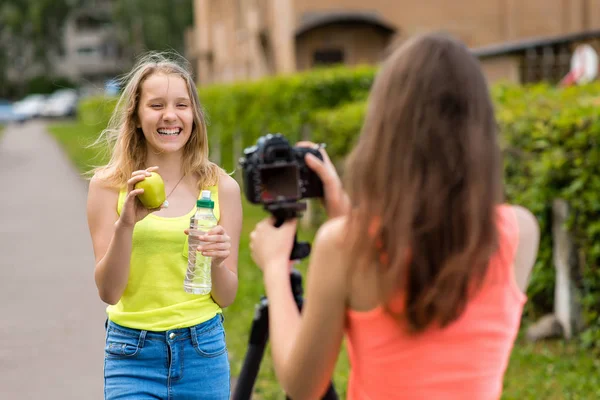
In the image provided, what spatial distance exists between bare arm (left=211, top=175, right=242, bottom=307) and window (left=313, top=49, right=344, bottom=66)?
2288 cm

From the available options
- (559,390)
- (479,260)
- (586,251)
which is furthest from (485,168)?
(586,251)

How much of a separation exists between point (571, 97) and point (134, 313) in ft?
Answer: 16.2

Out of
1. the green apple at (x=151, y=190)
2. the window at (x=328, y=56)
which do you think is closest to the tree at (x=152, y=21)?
the window at (x=328, y=56)

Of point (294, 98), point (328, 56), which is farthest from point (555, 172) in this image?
point (328, 56)

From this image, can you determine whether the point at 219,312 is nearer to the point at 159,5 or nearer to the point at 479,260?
the point at 479,260

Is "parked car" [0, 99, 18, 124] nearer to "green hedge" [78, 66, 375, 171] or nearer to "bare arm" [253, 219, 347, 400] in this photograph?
"green hedge" [78, 66, 375, 171]

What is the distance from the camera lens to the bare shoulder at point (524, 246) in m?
1.85

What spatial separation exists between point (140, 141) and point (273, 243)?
40.0 inches

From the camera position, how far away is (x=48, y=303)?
25.6ft

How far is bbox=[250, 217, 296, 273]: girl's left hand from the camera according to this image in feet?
6.39

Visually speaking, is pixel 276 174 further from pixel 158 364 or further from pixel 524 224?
pixel 158 364

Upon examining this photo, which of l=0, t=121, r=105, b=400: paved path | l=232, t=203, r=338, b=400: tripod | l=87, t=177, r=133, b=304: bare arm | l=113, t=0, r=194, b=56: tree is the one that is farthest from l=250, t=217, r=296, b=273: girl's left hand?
l=113, t=0, r=194, b=56: tree

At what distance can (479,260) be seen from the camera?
1720 millimetres

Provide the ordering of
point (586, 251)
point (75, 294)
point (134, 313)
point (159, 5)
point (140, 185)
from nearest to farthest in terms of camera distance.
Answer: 1. point (140, 185)
2. point (134, 313)
3. point (586, 251)
4. point (75, 294)
5. point (159, 5)
